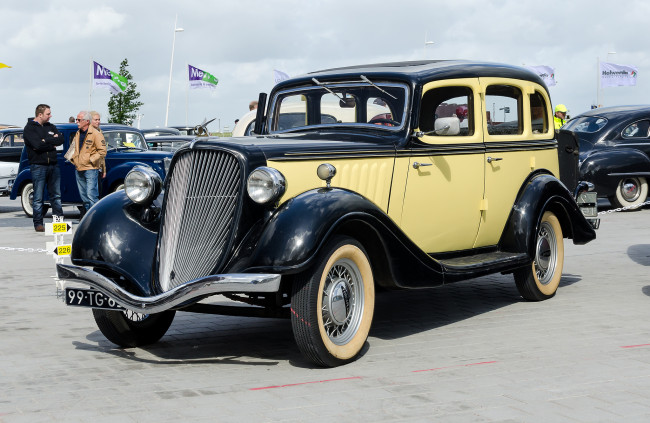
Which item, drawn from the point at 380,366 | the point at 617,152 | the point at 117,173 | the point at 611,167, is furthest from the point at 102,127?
the point at 380,366

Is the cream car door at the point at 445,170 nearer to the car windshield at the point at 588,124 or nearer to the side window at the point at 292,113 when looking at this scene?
the side window at the point at 292,113

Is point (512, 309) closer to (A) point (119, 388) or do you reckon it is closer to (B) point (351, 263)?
(B) point (351, 263)

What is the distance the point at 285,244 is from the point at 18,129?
1803 centimetres

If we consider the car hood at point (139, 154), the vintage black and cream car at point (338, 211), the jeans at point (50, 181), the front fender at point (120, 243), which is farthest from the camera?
the car hood at point (139, 154)

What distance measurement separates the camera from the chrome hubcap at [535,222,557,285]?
26.5 feet

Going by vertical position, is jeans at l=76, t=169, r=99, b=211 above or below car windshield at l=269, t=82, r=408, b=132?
below

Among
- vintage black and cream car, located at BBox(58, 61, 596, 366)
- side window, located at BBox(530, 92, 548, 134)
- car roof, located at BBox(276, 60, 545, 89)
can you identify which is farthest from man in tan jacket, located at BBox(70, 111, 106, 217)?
side window, located at BBox(530, 92, 548, 134)

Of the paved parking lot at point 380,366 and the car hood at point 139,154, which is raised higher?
the car hood at point 139,154

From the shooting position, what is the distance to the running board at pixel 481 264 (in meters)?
6.73

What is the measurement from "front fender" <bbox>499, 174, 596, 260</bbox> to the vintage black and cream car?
1 cm

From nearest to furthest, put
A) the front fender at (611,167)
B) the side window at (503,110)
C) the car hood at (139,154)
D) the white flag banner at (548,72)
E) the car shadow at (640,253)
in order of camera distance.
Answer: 1. the side window at (503,110)
2. the car shadow at (640,253)
3. the front fender at (611,167)
4. the car hood at (139,154)
5. the white flag banner at (548,72)

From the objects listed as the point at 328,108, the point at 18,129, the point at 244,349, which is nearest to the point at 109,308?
the point at 244,349

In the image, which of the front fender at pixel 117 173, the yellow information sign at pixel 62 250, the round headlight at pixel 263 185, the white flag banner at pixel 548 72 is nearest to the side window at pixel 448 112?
the round headlight at pixel 263 185

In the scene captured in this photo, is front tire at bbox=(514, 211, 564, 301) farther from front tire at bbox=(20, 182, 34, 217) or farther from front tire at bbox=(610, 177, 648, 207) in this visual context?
front tire at bbox=(20, 182, 34, 217)
